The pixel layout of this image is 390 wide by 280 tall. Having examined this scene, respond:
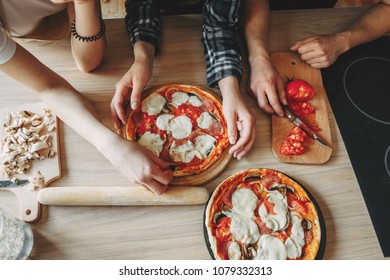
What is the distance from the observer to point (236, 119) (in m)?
0.97

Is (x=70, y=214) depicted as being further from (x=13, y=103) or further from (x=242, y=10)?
(x=242, y=10)

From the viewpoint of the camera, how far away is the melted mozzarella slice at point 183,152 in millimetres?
930

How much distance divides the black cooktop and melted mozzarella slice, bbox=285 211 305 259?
202 millimetres

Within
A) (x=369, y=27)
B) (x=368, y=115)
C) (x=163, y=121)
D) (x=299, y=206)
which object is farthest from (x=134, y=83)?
(x=369, y=27)

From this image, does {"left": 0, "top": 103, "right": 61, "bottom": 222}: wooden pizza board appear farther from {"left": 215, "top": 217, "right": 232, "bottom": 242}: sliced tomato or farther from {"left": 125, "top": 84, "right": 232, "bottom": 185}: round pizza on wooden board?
{"left": 215, "top": 217, "right": 232, "bottom": 242}: sliced tomato

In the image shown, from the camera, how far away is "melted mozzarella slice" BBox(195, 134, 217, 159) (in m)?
0.94

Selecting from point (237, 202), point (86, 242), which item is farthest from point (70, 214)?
point (237, 202)

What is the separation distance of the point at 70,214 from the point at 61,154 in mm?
172

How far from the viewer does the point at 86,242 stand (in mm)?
838

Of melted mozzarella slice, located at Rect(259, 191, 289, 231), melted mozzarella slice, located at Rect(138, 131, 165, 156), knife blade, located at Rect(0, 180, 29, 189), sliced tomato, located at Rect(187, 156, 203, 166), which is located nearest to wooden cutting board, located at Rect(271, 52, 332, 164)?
melted mozzarella slice, located at Rect(259, 191, 289, 231)

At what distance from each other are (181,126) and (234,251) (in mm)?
372

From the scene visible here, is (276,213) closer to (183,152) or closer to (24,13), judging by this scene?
(183,152)

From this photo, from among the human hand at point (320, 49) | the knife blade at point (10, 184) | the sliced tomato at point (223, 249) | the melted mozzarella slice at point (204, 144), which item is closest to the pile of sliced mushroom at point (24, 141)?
the knife blade at point (10, 184)

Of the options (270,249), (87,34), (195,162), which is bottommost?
(270,249)
